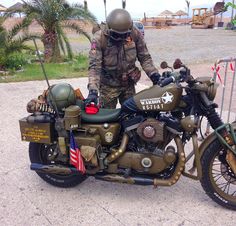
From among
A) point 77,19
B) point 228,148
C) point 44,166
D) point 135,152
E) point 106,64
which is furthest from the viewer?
point 77,19

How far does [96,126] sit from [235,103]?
4556 millimetres

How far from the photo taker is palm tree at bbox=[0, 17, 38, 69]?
1082 cm

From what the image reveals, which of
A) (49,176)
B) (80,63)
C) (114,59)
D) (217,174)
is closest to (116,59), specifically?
(114,59)

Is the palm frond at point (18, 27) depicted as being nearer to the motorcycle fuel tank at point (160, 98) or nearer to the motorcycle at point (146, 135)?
the motorcycle at point (146, 135)

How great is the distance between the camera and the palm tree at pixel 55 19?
11.9 m

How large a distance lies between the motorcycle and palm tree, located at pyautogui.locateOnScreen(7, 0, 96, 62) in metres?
9.17

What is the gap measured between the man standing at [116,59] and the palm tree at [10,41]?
7.61 metres

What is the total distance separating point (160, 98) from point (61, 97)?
3.01 ft

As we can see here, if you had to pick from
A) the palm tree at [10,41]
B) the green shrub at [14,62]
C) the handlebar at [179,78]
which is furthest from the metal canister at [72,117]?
the green shrub at [14,62]

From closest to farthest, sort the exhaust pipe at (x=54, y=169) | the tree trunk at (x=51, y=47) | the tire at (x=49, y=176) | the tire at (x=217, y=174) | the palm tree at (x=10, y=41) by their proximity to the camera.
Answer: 1. the tire at (x=217, y=174)
2. the exhaust pipe at (x=54, y=169)
3. the tire at (x=49, y=176)
4. the palm tree at (x=10, y=41)
5. the tree trunk at (x=51, y=47)

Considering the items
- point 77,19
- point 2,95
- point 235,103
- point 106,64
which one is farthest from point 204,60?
point 106,64

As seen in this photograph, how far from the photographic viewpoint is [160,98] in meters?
2.86

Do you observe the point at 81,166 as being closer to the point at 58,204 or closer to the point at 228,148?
the point at 58,204

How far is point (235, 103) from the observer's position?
22.7ft
